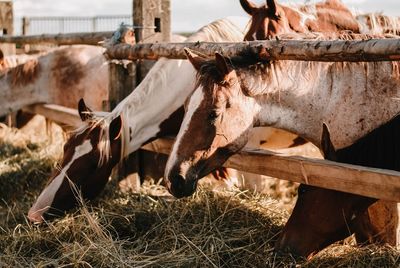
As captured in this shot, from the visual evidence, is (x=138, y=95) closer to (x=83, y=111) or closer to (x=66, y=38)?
(x=83, y=111)

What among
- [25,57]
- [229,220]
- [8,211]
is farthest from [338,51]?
[25,57]

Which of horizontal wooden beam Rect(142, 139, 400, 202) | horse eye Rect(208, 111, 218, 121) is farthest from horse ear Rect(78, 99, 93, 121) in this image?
horse eye Rect(208, 111, 218, 121)

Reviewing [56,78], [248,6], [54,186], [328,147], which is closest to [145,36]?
[248,6]

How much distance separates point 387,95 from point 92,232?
180 centimetres

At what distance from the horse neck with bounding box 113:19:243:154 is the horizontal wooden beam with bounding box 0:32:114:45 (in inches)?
37.3

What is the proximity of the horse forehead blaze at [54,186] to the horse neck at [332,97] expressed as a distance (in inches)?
50.0

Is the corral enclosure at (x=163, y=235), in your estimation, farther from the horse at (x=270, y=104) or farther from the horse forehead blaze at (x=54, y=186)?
the horse at (x=270, y=104)

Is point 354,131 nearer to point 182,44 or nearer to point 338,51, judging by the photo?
point 338,51

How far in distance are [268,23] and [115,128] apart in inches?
51.3

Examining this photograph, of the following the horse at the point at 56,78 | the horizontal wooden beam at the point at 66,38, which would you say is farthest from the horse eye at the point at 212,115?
the horse at the point at 56,78

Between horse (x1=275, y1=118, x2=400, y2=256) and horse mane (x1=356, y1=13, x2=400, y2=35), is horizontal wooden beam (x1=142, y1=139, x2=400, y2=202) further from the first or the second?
horse mane (x1=356, y1=13, x2=400, y2=35)

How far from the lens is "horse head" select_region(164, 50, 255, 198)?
9.71ft

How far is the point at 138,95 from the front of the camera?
4094 mm

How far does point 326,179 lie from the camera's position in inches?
111
